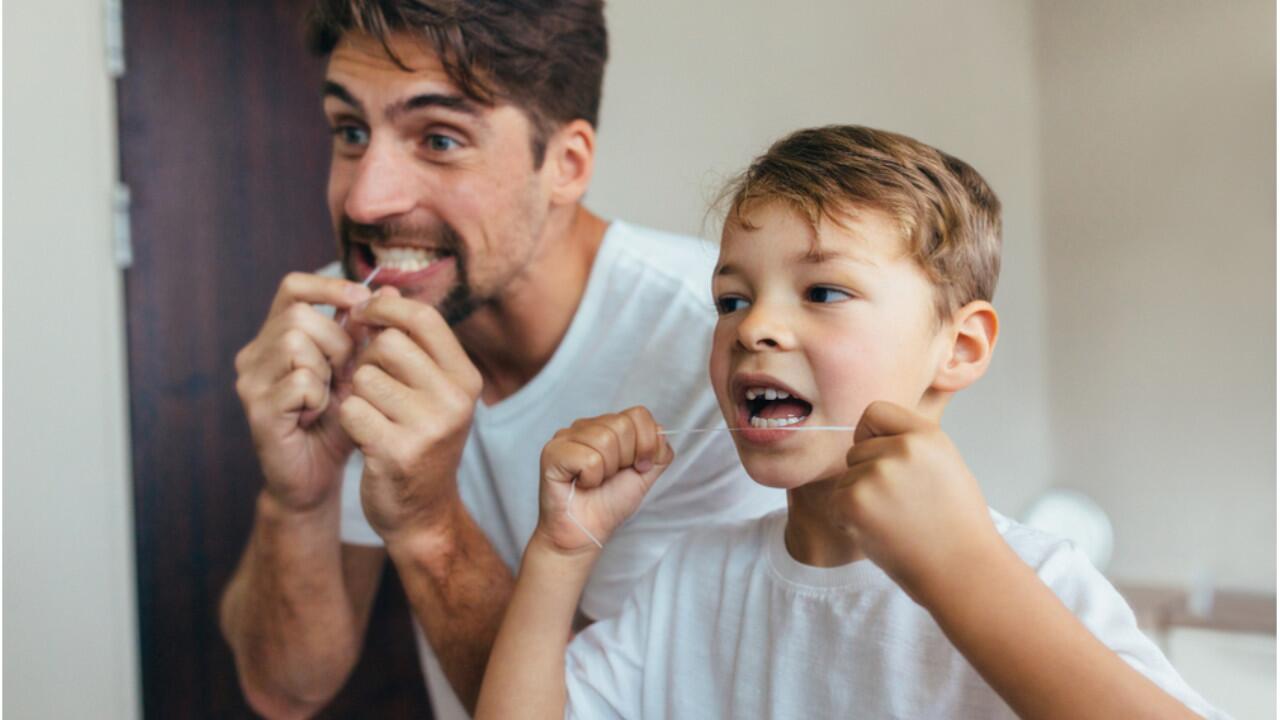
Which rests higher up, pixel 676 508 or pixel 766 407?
pixel 766 407

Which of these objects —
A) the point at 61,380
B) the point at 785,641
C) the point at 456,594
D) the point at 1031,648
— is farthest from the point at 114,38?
the point at 1031,648

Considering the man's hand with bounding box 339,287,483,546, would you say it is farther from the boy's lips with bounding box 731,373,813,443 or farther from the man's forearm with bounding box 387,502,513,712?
the boy's lips with bounding box 731,373,813,443

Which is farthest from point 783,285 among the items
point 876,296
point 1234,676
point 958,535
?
point 1234,676

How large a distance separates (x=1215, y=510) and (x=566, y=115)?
25.4 inches

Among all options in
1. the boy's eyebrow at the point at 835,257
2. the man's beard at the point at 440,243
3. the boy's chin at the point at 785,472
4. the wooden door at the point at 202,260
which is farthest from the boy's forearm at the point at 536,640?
the wooden door at the point at 202,260

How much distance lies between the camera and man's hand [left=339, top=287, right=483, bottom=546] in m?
0.83

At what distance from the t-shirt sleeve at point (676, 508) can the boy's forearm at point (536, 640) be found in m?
0.21

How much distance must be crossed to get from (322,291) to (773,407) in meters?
0.44

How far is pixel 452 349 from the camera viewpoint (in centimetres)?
86

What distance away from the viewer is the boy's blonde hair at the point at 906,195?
2.08 ft

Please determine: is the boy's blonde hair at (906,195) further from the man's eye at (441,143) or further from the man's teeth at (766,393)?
the man's eye at (441,143)

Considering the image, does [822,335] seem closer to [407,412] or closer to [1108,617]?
[1108,617]

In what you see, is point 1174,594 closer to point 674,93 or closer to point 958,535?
point 958,535

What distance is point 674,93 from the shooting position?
3.30 ft
